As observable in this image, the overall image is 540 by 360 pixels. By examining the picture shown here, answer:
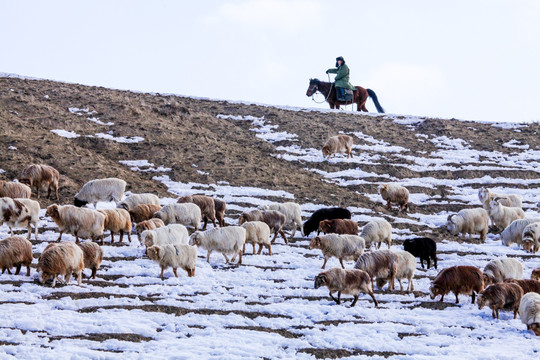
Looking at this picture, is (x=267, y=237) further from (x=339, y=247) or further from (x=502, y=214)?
(x=502, y=214)

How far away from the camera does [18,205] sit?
2209 cm

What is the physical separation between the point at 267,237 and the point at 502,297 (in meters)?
8.40

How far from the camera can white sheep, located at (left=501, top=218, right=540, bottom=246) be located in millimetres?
26000

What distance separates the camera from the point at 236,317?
1606 cm

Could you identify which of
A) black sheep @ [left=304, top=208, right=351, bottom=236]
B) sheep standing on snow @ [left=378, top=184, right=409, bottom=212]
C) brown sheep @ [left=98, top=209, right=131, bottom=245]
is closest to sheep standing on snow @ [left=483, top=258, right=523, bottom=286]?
black sheep @ [left=304, top=208, right=351, bottom=236]

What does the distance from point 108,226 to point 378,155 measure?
22503 millimetres

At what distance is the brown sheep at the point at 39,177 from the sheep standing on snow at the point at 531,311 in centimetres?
1851

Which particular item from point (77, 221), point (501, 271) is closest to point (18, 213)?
point (77, 221)

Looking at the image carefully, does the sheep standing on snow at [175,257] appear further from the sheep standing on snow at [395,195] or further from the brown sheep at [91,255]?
the sheep standing on snow at [395,195]

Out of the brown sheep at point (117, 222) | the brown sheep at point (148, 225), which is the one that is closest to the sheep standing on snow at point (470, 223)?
the brown sheep at point (148, 225)

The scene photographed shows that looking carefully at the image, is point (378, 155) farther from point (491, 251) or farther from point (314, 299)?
point (314, 299)

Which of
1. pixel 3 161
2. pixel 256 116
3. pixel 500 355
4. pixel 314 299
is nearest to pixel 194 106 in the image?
pixel 256 116

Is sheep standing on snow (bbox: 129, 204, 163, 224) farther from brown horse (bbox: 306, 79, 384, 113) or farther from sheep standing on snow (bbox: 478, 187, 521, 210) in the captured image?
brown horse (bbox: 306, 79, 384, 113)

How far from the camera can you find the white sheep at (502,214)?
2873 centimetres
